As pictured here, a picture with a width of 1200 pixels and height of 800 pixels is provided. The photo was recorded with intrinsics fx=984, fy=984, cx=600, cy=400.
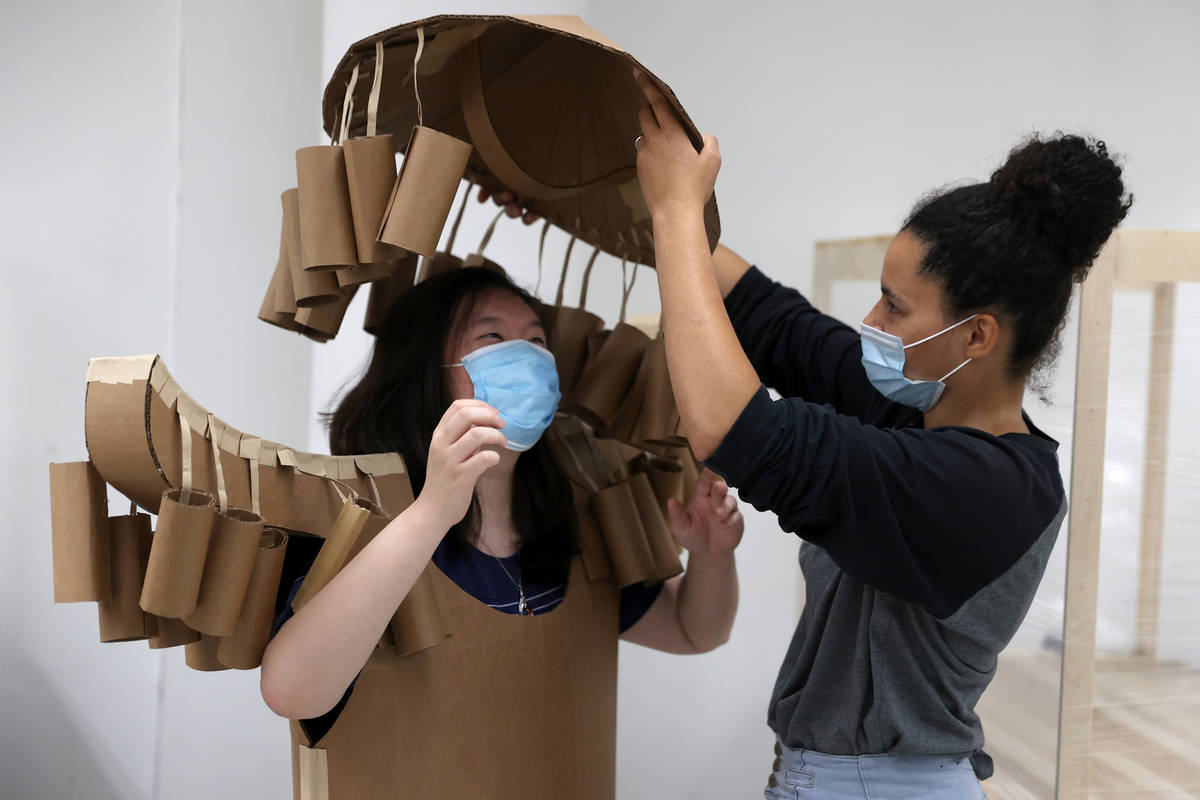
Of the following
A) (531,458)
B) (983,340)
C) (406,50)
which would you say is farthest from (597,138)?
(983,340)

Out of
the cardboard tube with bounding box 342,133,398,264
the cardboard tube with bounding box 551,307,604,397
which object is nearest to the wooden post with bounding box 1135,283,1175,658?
the cardboard tube with bounding box 551,307,604,397

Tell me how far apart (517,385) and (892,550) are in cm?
65

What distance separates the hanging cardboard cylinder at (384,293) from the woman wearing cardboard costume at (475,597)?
0.32 ft

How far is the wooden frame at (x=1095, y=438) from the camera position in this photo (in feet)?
7.06

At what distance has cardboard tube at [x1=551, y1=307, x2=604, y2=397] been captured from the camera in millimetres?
1962

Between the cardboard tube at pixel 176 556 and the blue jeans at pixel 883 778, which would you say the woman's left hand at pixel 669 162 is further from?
the blue jeans at pixel 883 778

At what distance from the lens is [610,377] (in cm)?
Answer: 187

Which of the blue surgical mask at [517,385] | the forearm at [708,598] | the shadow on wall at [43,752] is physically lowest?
the shadow on wall at [43,752]

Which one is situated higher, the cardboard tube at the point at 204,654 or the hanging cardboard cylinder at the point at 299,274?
the hanging cardboard cylinder at the point at 299,274

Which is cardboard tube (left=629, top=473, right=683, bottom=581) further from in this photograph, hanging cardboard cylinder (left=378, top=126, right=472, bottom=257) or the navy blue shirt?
hanging cardboard cylinder (left=378, top=126, right=472, bottom=257)

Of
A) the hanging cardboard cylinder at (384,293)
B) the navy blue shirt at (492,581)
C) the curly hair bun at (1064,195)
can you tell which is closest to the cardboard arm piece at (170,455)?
the navy blue shirt at (492,581)

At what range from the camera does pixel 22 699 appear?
274 centimetres

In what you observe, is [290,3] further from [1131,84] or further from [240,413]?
[1131,84]

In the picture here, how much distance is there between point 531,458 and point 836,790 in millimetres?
777
